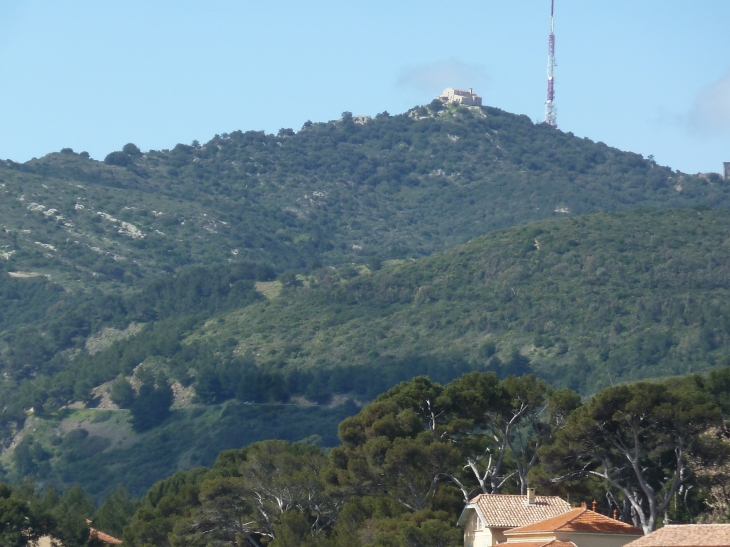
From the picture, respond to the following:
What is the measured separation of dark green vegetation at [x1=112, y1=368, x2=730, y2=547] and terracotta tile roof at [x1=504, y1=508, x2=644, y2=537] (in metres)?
3.56

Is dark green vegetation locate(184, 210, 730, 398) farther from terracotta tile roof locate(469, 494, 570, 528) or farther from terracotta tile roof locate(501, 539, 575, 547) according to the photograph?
terracotta tile roof locate(501, 539, 575, 547)

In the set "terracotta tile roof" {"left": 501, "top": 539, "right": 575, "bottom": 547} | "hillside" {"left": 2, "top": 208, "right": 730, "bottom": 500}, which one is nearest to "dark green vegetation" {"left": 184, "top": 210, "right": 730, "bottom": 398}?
"hillside" {"left": 2, "top": 208, "right": 730, "bottom": 500}

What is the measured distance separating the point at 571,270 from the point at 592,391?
26.3 meters

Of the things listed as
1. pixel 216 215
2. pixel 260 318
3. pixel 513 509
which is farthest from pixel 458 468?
pixel 216 215

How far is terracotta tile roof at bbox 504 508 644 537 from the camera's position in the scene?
113 ft

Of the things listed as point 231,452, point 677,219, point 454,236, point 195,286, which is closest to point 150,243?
point 195,286

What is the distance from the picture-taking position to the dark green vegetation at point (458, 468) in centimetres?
4059

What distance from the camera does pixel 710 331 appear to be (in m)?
106

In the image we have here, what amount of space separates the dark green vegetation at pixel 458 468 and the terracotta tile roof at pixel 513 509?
154 centimetres

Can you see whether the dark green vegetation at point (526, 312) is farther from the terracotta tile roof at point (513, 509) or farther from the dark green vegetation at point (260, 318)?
the terracotta tile roof at point (513, 509)

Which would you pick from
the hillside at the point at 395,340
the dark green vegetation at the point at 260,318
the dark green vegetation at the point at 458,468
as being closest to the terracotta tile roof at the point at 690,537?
the dark green vegetation at the point at 458,468

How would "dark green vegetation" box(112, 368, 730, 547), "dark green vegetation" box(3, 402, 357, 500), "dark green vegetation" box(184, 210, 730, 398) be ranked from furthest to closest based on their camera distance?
"dark green vegetation" box(184, 210, 730, 398) → "dark green vegetation" box(3, 402, 357, 500) → "dark green vegetation" box(112, 368, 730, 547)

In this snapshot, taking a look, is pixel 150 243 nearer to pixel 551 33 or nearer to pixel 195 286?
pixel 195 286

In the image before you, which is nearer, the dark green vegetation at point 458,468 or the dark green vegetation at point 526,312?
the dark green vegetation at point 458,468
